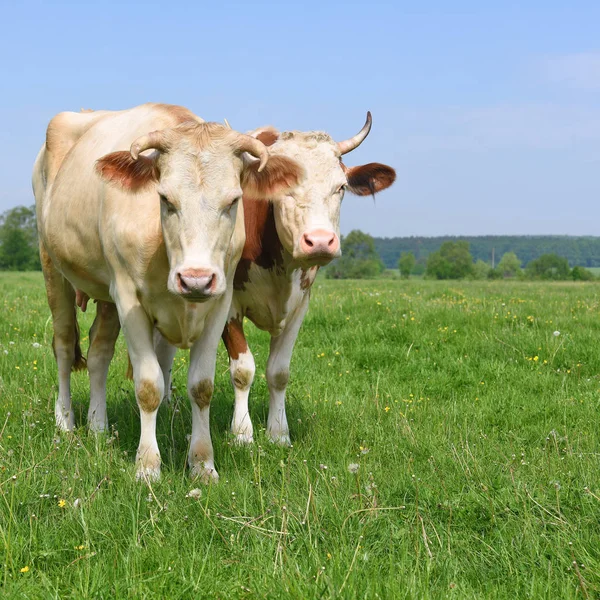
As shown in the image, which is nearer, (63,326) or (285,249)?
(285,249)

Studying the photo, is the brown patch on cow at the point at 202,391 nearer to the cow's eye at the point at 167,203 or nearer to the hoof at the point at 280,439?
the hoof at the point at 280,439

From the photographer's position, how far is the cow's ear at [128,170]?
14.7 feet

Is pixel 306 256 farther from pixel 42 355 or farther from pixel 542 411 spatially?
pixel 42 355

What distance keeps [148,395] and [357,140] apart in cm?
256

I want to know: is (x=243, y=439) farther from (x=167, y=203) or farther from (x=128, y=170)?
(x=128, y=170)

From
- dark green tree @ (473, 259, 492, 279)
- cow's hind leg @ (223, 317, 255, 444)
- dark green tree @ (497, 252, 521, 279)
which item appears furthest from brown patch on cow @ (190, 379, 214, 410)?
dark green tree @ (497, 252, 521, 279)

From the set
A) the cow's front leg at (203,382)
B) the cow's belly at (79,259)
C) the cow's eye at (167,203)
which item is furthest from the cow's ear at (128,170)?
the cow's front leg at (203,382)

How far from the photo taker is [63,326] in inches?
257

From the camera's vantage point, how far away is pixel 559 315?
10602 mm

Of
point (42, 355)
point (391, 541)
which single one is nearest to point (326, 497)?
point (391, 541)

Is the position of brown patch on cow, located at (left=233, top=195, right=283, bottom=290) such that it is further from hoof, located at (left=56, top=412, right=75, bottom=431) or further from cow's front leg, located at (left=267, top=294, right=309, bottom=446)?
hoof, located at (left=56, top=412, right=75, bottom=431)

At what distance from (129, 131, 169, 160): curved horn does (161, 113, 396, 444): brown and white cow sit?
920 mm

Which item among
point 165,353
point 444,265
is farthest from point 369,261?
point 165,353

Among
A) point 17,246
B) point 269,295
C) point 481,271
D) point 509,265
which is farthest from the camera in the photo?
point 509,265
